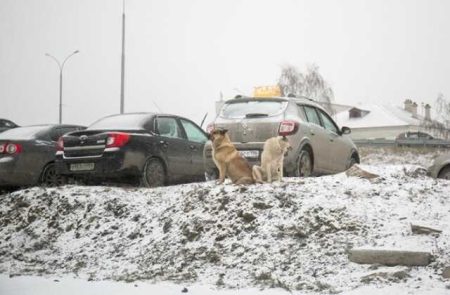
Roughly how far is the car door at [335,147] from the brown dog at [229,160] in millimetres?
2792

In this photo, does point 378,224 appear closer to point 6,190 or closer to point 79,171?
point 79,171

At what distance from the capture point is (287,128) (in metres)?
9.77

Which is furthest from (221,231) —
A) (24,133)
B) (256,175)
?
(24,133)

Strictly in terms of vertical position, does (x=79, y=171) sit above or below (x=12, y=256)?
above

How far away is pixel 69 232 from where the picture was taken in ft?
28.6

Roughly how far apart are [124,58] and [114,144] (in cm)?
1096

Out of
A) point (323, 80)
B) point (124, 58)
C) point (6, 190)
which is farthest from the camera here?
point (323, 80)

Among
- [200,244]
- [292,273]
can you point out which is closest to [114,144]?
[200,244]

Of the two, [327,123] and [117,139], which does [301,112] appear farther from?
[117,139]

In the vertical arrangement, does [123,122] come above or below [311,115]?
below

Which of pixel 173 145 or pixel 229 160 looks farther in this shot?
pixel 173 145

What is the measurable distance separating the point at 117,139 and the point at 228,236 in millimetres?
3564

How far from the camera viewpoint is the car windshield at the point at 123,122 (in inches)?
428

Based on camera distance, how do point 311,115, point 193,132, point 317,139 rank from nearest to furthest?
point 317,139 < point 311,115 < point 193,132
